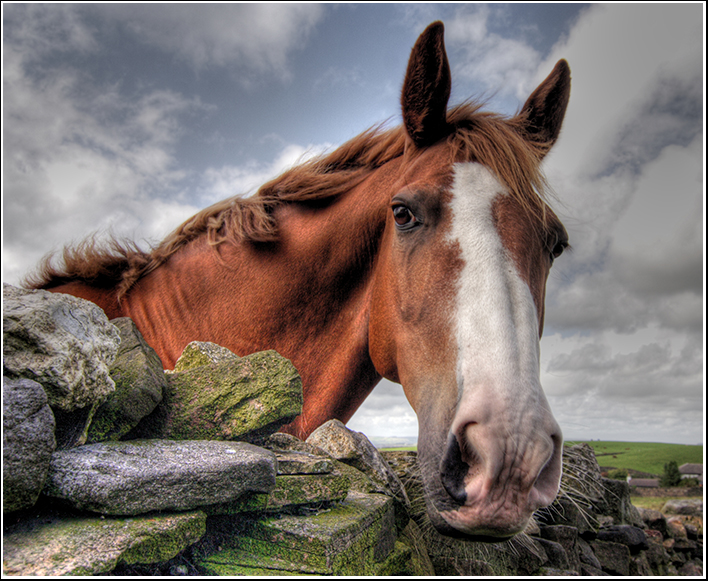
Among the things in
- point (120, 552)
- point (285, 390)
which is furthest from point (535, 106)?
point (120, 552)

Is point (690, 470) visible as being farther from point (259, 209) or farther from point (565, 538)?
point (259, 209)

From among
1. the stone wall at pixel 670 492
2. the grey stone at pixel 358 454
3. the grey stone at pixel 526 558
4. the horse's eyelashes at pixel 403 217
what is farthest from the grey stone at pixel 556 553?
the stone wall at pixel 670 492

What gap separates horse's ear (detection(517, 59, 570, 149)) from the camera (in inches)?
135

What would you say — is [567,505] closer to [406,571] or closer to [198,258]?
[406,571]

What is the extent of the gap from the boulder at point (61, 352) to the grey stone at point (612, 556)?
4.94 meters

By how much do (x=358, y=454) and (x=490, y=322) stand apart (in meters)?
1.09

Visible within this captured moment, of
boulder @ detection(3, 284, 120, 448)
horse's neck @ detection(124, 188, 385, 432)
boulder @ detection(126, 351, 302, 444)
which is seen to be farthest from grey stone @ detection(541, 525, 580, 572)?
boulder @ detection(3, 284, 120, 448)

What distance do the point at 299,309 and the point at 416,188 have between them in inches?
57.8

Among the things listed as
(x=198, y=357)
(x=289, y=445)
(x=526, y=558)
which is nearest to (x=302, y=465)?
(x=289, y=445)

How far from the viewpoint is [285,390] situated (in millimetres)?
2035

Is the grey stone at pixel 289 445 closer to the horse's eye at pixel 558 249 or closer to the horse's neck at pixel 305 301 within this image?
the horse's neck at pixel 305 301

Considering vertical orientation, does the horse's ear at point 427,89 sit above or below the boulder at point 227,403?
above

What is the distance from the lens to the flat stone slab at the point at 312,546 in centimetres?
153

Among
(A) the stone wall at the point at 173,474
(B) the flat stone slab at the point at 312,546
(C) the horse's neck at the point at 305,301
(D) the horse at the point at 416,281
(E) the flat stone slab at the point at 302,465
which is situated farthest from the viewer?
(C) the horse's neck at the point at 305,301
